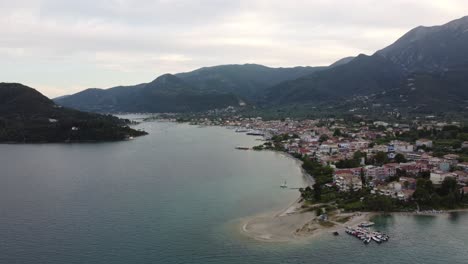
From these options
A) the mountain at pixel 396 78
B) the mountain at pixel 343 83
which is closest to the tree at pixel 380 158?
the mountain at pixel 396 78

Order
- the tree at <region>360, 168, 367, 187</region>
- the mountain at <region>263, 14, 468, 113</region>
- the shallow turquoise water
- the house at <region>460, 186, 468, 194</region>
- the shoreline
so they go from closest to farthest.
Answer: the shallow turquoise water
the shoreline
the house at <region>460, 186, 468, 194</region>
the tree at <region>360, 168, 367, 187</region>
the mountain at <region>263, 14, 468, 113</region>

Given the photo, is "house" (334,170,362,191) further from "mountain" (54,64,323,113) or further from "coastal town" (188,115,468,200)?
"mountain" (54,64,323,113)

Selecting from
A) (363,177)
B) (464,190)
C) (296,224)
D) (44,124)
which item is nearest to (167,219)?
(296,224)

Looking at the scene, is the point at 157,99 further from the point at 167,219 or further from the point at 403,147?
the point at 167,219

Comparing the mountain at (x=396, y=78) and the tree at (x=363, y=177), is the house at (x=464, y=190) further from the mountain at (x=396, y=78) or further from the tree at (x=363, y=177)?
the mountain at (x=396, y=78)

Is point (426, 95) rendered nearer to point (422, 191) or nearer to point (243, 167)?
A: point (243, 167)

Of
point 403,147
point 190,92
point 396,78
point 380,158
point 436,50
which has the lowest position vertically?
point 380,158

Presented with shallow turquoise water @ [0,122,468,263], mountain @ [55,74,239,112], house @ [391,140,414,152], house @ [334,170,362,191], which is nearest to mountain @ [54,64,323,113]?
mountain @ [55,74,239,112]
